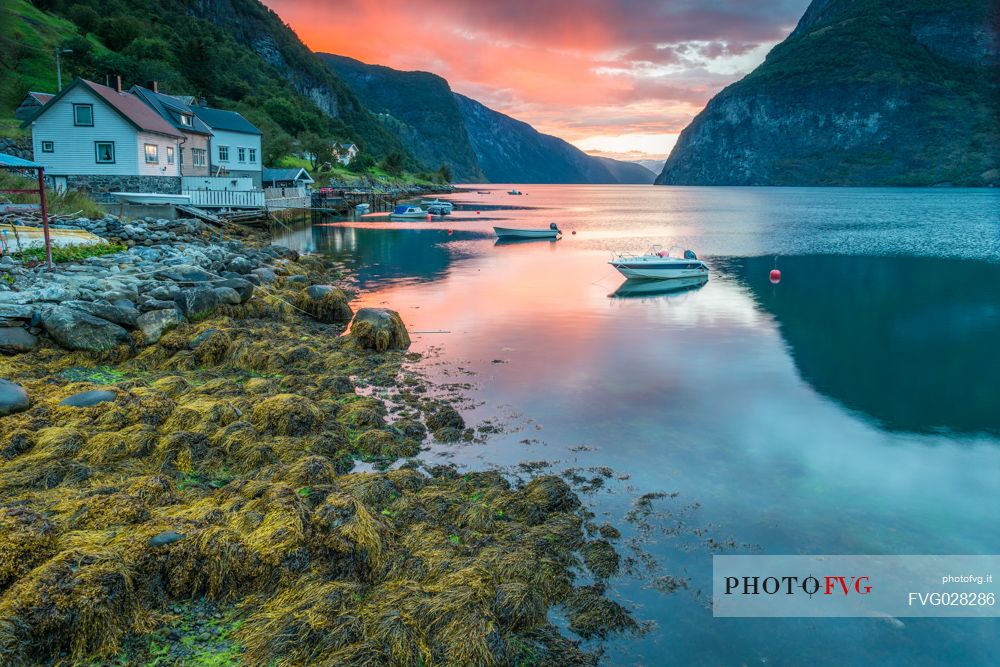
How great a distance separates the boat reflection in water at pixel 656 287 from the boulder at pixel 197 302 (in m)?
18.9

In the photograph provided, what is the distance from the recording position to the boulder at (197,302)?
18.4 meters

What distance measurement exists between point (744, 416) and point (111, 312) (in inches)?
622

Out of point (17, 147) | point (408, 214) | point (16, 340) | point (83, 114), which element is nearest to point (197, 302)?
point (16, 340)

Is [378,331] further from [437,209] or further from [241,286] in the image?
[437,209]

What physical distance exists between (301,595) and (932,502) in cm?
1015

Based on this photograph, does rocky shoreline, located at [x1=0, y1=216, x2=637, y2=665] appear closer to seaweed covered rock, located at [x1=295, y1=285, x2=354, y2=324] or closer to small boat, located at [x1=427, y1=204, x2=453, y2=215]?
seaweed covered rock, located at [x1=295, y1=285, x2=354, y2=324]

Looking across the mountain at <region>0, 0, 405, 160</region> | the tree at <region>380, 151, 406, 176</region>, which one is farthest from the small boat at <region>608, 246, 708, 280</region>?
the tree at <region>380, 151, 406, 176</region>

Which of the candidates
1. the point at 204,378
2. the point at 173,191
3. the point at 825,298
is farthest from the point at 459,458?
the point at 173,191

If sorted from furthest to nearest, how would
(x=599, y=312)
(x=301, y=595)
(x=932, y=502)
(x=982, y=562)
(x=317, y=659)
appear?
(x=599, y=312) → (x=932, y=502) → (x=982, y=562) → (x=301, y=595) → (x=317, y=659)

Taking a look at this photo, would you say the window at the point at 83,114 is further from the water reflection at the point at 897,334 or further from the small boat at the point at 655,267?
the water reflection at the point at 897,334

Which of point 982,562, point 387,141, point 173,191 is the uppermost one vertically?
point 387,141

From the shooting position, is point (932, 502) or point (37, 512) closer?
point (37, 512)

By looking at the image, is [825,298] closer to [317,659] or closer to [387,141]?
[317,659]

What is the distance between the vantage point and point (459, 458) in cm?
1143
